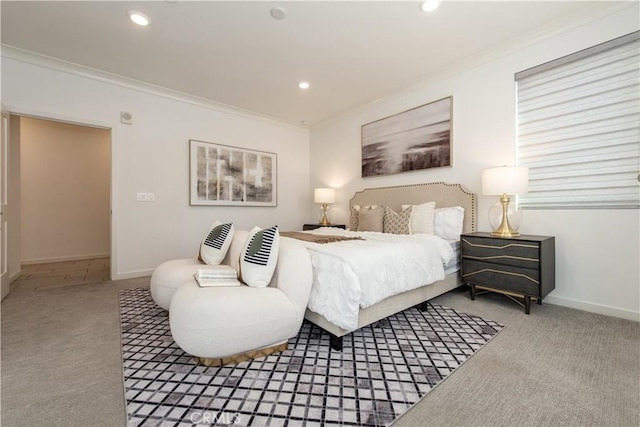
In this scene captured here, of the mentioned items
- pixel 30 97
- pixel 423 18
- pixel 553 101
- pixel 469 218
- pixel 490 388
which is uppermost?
pixel 423 18

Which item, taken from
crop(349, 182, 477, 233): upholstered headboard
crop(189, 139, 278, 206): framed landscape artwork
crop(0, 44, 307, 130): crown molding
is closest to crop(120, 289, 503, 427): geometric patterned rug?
crop(349, 182, 477, 233): upholstered headboard

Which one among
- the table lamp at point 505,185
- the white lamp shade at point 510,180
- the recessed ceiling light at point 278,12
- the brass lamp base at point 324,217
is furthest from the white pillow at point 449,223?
the recessed ceiling light at point 278,12

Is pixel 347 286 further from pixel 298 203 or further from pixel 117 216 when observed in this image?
pixel 298 203

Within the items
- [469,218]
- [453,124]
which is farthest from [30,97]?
[469,218]

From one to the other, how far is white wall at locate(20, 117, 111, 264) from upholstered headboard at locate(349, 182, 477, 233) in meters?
4.54

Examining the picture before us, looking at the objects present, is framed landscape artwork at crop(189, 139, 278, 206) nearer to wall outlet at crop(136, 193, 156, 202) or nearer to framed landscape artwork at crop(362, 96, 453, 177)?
wall outlet at crop(136, 193, 156, 202)

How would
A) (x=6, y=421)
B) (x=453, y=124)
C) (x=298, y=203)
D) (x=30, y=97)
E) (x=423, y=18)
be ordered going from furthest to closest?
(x=298, y=203), (x=453, y=124), (x=30, y=97), (x=423, y=18), (x=6, y=421)

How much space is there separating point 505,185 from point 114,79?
4.92 m

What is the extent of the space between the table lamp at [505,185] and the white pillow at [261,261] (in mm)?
2243

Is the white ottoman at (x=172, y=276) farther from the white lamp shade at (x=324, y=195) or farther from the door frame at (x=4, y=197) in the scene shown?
the white lamp shade at (x=324, y=195)

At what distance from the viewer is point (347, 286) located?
179cm

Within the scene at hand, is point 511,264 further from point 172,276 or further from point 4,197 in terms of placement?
point 4,197

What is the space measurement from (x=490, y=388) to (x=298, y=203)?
15.1 feet

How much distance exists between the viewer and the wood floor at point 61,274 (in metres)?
3.46
